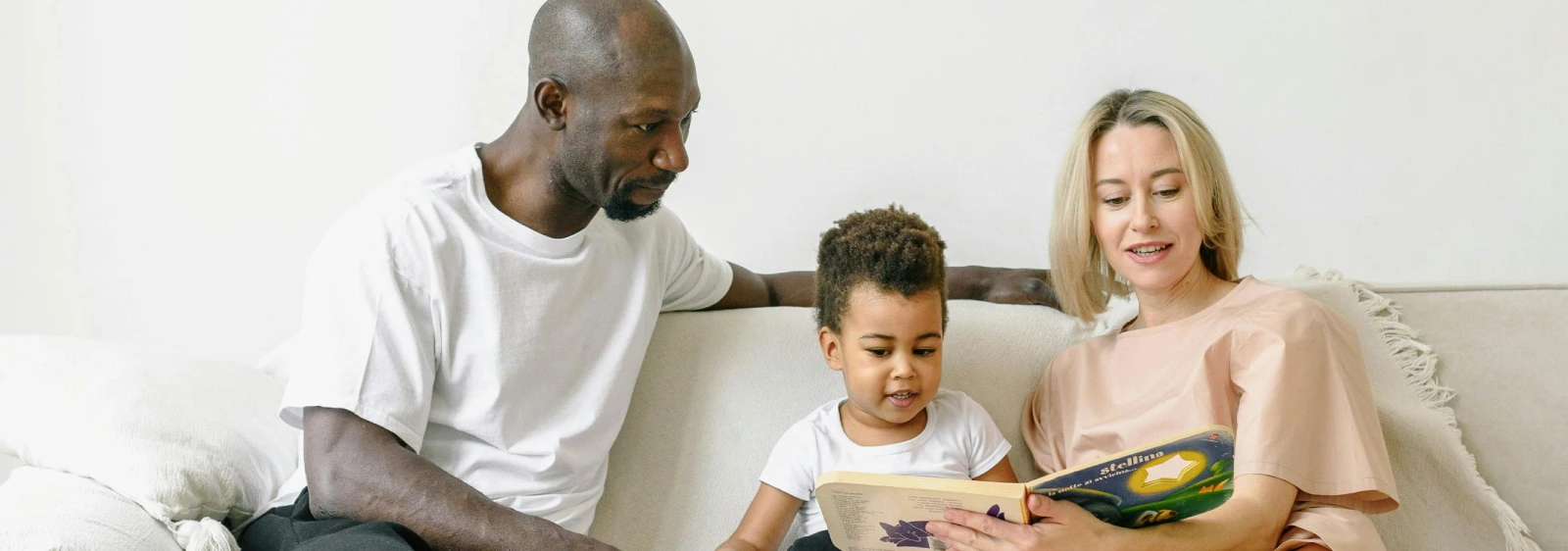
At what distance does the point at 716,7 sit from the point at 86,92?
1.33 metres

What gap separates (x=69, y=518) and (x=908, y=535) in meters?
1.08

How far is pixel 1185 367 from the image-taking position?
1638 mm

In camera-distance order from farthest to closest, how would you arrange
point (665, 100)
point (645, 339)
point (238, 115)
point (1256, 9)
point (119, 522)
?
point (238, 115)
point (1256, 9)
point (645, 339)
point (665, 100)
point (119, 522)

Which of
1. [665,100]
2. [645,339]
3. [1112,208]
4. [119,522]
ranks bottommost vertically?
[119,522]

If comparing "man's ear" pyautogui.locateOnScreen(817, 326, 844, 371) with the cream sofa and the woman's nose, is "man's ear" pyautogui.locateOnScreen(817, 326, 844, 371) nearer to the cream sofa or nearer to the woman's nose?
the cream sofa

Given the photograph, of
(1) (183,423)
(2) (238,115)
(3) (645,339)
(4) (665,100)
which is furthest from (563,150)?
(2) (238,115)

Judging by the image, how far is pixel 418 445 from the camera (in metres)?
1.57

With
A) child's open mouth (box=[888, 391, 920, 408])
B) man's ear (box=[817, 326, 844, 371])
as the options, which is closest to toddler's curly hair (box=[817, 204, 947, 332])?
man's ear (box=[817, 326, 844, 371])

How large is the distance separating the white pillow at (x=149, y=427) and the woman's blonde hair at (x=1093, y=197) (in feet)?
4.25

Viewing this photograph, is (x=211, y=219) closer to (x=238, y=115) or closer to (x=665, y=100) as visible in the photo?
(x=238, y=115)

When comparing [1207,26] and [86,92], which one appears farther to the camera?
[86,92]

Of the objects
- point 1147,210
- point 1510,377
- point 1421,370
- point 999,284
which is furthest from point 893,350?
point 1510,377

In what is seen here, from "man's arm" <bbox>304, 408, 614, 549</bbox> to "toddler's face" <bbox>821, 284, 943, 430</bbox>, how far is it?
51 centimetres

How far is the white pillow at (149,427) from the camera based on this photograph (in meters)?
1.59
